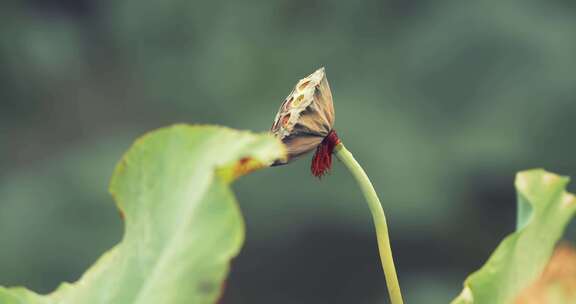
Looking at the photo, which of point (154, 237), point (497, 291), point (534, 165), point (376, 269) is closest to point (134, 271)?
point (154, 237)

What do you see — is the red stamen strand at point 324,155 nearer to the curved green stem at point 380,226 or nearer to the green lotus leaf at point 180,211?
the curved green stem at point 380,226

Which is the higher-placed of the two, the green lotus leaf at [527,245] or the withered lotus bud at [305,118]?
the withered lotus bud at [305,118]

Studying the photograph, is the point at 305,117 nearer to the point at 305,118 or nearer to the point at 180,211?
the point at 305,118

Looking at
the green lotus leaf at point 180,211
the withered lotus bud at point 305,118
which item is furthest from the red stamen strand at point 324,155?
the green lotus leaf at point 180,211

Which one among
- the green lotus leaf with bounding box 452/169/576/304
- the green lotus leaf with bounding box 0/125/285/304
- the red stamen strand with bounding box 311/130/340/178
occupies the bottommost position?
the green lotus leaf with bounding box 452/169/576/304

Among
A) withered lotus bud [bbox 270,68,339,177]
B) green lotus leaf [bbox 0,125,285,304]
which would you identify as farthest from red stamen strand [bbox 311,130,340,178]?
green lotus leaf [bbox 0,125,285,304]

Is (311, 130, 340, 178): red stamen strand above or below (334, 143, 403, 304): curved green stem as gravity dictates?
above

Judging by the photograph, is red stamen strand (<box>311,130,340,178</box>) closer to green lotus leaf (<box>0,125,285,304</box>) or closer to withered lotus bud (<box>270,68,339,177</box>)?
withered lotus bud (<box>270,68,339,177</box>)

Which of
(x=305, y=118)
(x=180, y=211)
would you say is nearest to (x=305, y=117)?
(x=305, y=118)

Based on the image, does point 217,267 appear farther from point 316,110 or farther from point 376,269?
point 376,269
